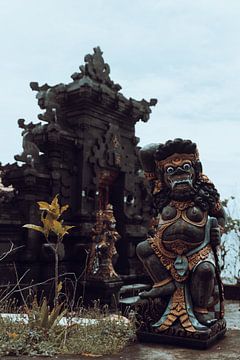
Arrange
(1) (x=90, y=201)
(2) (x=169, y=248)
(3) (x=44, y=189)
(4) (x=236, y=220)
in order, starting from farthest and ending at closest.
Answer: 1. (4) (x=236, y=220)
2. (1) (x=90, y=201)
3. (3) (x=44, y=189)
4. (2) (x=169, y=248)

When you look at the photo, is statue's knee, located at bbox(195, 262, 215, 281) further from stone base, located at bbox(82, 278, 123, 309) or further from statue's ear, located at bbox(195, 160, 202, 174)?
stone base, located at bbox(82, 278, 123, 309)

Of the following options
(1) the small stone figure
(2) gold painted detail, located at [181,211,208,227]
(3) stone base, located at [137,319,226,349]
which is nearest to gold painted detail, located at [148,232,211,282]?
(2) gold painted detail, located at [181,211,208,227]

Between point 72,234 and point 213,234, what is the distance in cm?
687

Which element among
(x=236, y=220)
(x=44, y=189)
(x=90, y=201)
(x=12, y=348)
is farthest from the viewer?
(x=236, y=220)

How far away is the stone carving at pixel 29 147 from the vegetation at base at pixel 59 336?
228 inches

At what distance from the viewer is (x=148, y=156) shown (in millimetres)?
5039

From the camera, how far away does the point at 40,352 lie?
398cm

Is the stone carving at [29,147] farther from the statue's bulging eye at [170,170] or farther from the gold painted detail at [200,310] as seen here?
the gold painted detail at [200,310]

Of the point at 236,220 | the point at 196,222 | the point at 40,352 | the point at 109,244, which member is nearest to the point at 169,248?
the point at 196,222

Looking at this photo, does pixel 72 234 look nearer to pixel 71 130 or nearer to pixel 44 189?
pixel 44 189

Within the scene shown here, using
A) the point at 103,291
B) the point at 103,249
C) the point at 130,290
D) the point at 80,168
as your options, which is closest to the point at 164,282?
the point at 103,291

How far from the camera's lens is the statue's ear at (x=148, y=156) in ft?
16.4

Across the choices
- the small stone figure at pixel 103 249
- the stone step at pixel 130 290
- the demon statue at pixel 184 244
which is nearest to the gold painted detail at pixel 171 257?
the demon statue at pixel 184 244

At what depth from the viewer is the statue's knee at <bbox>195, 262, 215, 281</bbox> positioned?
14.2 feet
